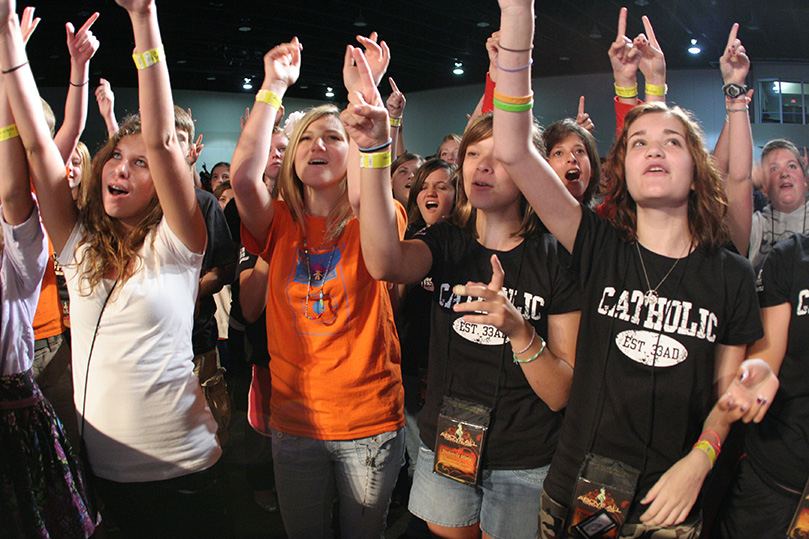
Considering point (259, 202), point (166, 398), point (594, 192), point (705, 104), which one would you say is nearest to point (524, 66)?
point (259, 202)

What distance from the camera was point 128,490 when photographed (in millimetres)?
1424

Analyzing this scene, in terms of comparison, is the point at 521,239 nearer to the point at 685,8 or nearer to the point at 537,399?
the point at 537,399

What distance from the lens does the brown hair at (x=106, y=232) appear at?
4.65 ft

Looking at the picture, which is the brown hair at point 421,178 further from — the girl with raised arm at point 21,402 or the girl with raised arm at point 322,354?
the girl with raised arm at point 21,402

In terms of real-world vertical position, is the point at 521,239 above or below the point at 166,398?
above

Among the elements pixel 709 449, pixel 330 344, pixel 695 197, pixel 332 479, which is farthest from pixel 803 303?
pixel 332 479

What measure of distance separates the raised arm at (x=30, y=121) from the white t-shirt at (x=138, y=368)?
147mm

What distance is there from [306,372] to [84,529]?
2.37 ft

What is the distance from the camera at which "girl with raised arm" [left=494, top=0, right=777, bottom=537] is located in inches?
47.7

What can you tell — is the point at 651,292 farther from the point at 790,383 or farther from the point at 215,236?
the point at 215,236

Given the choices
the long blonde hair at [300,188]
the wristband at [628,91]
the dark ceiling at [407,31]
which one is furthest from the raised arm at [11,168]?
the dark ceiling at [407,31]

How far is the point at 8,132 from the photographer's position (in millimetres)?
1363

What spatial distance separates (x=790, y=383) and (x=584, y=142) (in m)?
1.05

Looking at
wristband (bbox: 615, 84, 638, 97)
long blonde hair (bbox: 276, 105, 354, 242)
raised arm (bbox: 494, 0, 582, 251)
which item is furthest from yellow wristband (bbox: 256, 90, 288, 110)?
wristband (bbox: 615, 84, 638, 97)
